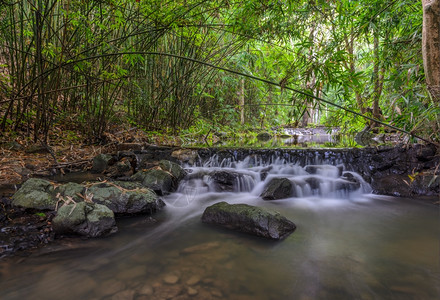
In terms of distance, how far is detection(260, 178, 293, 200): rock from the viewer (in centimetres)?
354

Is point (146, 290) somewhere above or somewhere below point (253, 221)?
below

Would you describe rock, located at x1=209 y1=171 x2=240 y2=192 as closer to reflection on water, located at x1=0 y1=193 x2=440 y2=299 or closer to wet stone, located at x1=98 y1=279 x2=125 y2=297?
reflection on water, located at x1=0 y1=193 x2=440 y2=299

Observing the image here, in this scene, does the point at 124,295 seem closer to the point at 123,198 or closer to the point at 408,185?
the point at 123,198

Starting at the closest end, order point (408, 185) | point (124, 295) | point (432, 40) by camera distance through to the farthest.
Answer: point (124, 295), point (432, 40), point (408, 185)

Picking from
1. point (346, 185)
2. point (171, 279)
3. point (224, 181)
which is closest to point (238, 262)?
point (171, 279)

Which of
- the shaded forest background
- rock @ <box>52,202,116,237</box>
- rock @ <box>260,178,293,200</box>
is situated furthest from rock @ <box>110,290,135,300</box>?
rock @ <box>260,178,293,200</box>

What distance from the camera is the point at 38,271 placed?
5.30 ft

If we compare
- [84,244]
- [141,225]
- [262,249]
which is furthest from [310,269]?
[84,244]

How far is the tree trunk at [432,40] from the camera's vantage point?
121 inches

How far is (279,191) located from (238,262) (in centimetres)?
190

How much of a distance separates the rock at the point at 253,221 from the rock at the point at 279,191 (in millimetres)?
1027

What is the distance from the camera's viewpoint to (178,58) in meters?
5.38

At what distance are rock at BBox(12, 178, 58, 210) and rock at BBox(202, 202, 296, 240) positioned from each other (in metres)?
1.58

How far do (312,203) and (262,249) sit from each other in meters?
1.69
